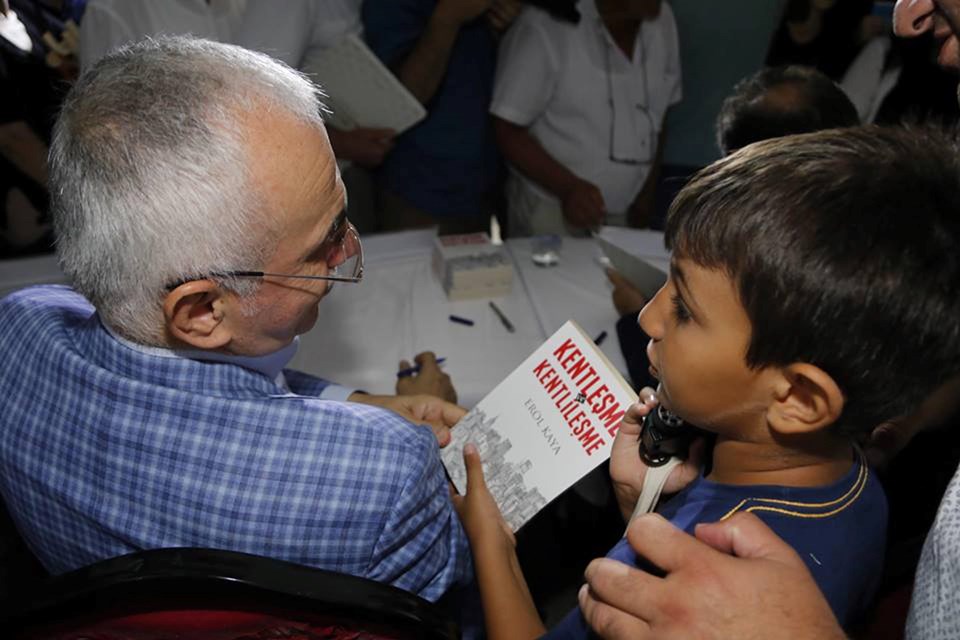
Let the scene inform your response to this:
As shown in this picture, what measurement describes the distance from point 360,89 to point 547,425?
1399 mm

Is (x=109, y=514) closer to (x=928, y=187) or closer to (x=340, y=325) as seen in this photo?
(x=340, y=325)

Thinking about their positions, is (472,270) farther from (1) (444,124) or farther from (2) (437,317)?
(1) (444,124)

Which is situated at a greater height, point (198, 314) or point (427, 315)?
point (198, 314)

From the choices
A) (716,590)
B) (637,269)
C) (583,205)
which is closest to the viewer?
(716,590)

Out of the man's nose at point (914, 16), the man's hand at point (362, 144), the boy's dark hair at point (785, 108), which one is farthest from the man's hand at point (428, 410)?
the man's hand at point (362, 144)

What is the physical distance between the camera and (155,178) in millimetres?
776

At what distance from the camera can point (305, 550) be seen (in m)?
0.86

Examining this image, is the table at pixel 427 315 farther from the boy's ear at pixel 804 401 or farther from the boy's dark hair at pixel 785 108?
the boy's ear at pixel 804 401

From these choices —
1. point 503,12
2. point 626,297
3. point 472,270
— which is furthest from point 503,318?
point 503,12

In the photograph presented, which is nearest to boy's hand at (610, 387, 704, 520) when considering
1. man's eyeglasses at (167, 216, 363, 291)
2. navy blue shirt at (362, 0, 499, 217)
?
man's eyeglasses at (167, 216, 363, 291)

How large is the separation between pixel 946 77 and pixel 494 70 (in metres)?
2.05

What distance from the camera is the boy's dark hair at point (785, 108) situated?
1.49m

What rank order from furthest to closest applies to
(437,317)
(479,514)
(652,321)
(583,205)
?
1. (583,205)
2. (437,317)
3. (479,514)
4. (652,321)

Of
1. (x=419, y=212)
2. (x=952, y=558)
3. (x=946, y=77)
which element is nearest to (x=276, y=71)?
(x=952, y=558)
